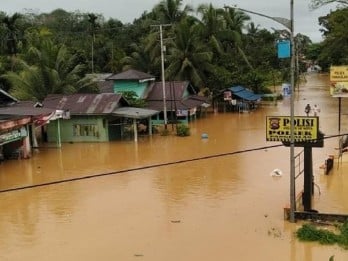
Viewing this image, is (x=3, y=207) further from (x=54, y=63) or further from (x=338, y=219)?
(x=54, y=63)

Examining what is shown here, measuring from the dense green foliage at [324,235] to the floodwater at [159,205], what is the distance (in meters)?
0.23

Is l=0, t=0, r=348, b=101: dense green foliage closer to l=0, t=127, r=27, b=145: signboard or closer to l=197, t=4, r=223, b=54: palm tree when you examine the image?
l=197, t=4, r=223, b=54: palm tree

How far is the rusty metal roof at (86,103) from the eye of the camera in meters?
29.9

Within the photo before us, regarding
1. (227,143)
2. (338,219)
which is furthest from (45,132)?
(338,219)

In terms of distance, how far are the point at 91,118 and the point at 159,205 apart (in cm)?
1417

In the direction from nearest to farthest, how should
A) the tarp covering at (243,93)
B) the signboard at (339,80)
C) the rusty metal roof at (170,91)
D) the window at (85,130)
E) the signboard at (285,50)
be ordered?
the signboard at (285,50), the window at (85,130), the signboard at (339,80), the rusty metal roof at (170,91), the tarp covering at (243,93)

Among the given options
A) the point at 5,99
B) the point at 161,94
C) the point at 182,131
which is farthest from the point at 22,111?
the point at 161,94

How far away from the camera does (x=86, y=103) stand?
3048 centimetres

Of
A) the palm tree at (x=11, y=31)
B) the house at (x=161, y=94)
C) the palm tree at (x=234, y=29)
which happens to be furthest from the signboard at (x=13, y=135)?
the palm tree at (x=234, y=29)

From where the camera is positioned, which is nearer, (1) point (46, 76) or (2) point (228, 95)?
(1) point (46, 76)

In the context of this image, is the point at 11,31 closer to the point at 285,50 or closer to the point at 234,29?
the point at 234,29

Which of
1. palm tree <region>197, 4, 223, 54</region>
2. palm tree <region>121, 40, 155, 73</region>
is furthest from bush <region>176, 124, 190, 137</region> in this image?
palm tree <region>121, 40, 155, 73</region>

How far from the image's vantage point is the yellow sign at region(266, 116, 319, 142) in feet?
47.7

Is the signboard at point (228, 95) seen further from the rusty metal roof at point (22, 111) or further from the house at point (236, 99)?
the rusty metal roof at point (22, 111)
